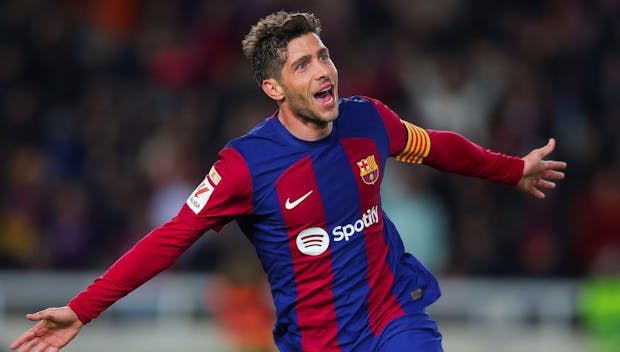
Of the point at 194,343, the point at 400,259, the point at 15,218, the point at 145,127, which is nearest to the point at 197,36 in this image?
the point at 145,127

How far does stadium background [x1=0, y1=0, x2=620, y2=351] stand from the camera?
32.8 feet

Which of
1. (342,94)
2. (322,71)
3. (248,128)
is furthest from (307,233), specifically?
(342,94)

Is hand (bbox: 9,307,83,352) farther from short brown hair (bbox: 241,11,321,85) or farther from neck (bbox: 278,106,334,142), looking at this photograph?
short brown hair (bbox: 241,11,321,85)

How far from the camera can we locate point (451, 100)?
36.9ft

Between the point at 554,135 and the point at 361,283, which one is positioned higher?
the point at 554,135

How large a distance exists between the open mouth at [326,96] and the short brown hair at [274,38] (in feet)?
0.66

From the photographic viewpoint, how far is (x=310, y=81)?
5.59 m

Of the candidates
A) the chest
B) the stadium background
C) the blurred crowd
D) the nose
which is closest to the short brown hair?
the nose

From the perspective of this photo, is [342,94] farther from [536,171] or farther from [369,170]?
[369,170]

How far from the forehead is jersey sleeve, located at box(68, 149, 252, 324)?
0.49 meters

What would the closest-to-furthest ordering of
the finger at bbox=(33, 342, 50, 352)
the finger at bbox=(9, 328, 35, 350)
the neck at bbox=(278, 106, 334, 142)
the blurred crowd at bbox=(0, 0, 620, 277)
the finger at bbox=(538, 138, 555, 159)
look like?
1. the finger at bbox=(9, 328, 35, 350)
2. the finger at bbox=(33, 342, 50, 352)
3. the neck at bbox=(278, 106, 334, 142)
4. the finger at bbox=(538, 138, 555, 159)
5. the blurred crowd at bbox=(0, 0, 620, 277)

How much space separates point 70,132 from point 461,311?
4.09 m

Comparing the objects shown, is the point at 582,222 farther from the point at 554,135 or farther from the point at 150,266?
the point at 150,266

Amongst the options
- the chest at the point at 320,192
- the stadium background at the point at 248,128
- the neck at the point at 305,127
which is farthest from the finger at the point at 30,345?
the stadium background at the point at 248,128
